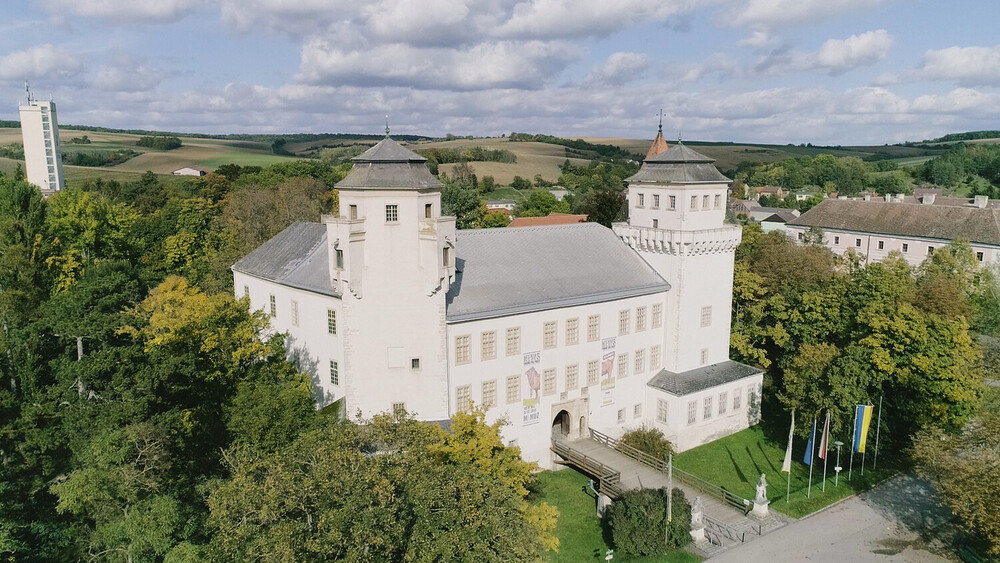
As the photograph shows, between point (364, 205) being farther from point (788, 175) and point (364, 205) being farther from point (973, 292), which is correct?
point (788, 175)

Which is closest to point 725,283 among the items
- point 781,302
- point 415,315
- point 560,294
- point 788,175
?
point 781,302

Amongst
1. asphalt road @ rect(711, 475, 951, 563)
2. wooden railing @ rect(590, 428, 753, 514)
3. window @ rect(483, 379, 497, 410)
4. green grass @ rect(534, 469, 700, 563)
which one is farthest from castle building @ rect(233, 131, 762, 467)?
asphalt road @ rect(711, 475, 951, 563)

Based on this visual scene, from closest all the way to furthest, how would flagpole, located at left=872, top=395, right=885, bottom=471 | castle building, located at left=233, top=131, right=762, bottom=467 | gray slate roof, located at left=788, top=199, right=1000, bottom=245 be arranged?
castle building, located at left=233, top=131, right=762, bottom=467 → flagpole, located at left=872, top=395, right=885, bottom=471 → gray slate roof, located at left=788, top=199, right=1000, bottom=245

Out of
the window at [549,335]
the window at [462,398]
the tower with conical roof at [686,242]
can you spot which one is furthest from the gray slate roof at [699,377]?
the window at [462,398]

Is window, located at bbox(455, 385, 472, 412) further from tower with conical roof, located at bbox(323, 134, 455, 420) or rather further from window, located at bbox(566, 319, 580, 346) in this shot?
window, located at bbox(566, 319, 580, 346)

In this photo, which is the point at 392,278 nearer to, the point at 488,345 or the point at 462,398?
the point at 488,345

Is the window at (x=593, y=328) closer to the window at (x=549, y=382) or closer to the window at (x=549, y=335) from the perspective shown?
the window at (x=549, y=335)
